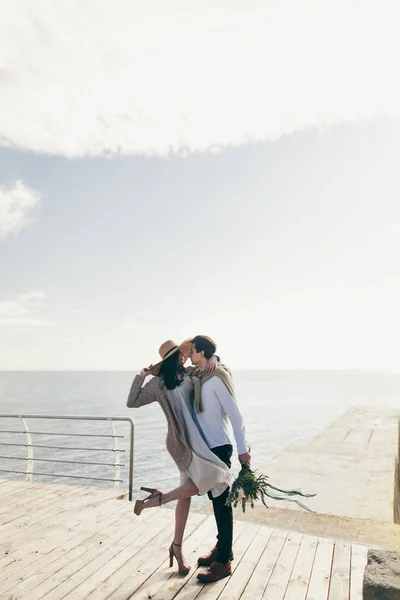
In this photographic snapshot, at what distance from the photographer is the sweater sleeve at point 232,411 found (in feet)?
12.6

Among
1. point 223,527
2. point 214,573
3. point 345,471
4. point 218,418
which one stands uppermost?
point 218,418

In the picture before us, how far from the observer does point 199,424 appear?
410cm

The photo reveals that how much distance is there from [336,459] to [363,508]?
24.1 feet

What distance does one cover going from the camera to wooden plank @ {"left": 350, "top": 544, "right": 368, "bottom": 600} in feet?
12.4

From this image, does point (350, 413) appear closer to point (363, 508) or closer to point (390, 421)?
point (390, 421)

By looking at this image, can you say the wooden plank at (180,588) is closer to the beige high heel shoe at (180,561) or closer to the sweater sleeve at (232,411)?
the beige high heel shoe at (180,561)

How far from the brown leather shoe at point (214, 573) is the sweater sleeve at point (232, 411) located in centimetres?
102

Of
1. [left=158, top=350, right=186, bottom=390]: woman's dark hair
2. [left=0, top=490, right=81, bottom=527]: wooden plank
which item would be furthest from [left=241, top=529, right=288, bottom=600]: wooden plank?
[left=0, top=490, right=81, bottom=527]: wooden plank

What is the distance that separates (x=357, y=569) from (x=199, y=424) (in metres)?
1.90

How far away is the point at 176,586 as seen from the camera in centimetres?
388

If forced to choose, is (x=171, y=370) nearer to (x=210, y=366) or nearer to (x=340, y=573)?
(x=210, y=366)

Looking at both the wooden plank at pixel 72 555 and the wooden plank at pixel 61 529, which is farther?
the wooden plank at pixel 61 529

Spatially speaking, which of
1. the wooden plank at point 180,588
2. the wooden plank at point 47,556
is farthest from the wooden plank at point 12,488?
the wooden plank at point 180,588

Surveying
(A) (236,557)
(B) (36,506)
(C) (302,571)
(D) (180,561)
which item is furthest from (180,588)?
(B) (36,506)
